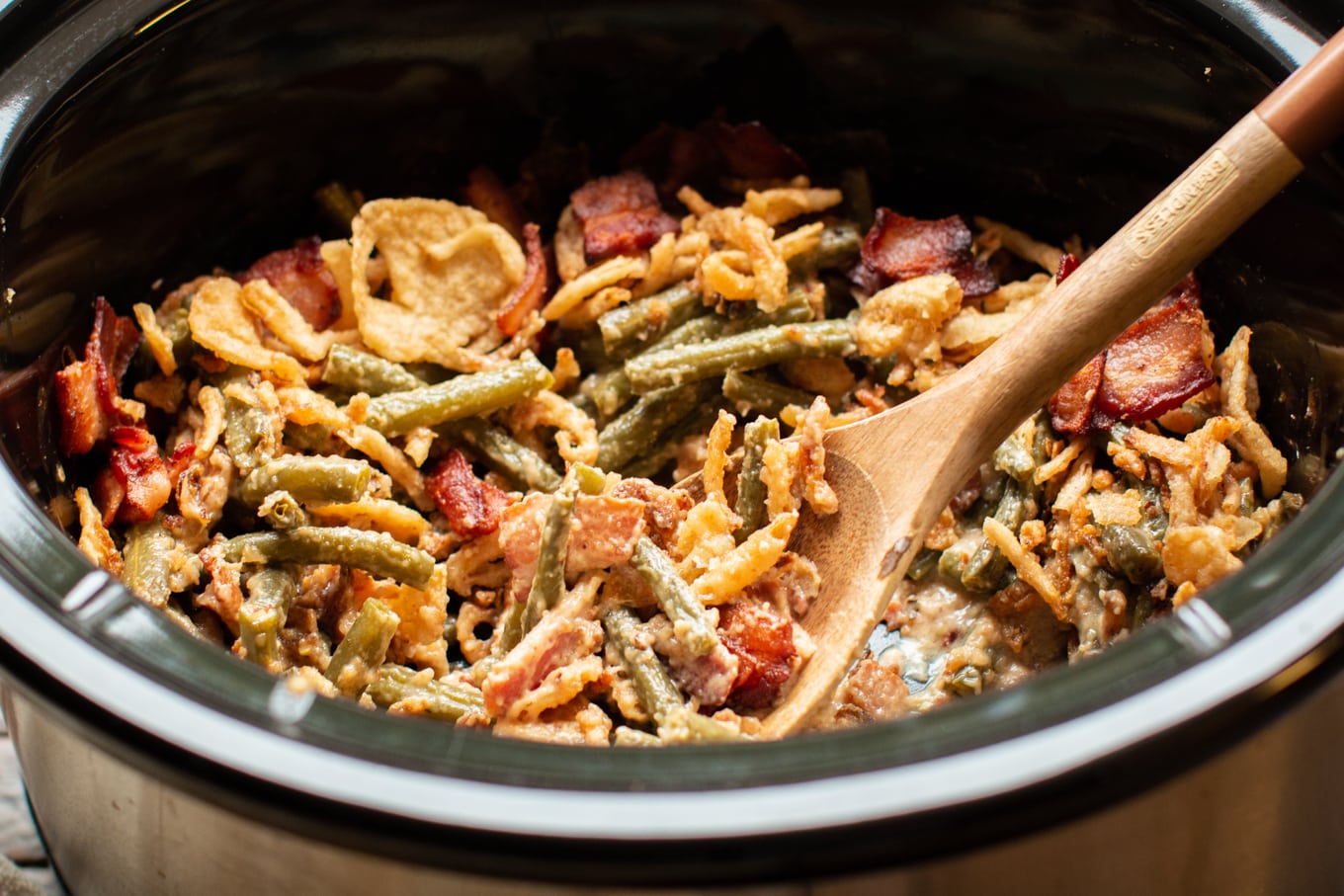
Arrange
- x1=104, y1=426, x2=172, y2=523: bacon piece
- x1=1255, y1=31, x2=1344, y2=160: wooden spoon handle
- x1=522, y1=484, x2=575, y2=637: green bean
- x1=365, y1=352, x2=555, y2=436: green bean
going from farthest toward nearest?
x1=365, y1=352, x2=555, y2=436: green bean
x1=104, y1=426, x2=172, y2=523: bacon piece
x1=522, y1=484, x2=575, y2=637: green bean
x1=1255, y1=31, x2=1344, y2=160: wooden spoon handle

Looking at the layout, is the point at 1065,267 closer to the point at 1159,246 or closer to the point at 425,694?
the point at 1159,246

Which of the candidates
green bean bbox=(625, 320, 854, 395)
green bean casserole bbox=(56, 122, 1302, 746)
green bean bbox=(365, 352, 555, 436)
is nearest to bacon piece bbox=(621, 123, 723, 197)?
green bean casserole bbox=(56, 122, 1302, 746)

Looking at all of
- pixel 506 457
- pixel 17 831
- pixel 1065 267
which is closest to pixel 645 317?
pixel 506 457

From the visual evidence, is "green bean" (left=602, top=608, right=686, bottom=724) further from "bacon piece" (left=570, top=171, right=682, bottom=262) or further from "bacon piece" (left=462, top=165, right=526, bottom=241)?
"bacon piece" (left=462, top=165, right=526, bottom=241)

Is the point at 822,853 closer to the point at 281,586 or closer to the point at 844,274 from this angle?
the point at 281,586

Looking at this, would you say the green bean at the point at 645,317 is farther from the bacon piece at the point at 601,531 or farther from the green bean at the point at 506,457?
the bacon piece at the point at 601,531

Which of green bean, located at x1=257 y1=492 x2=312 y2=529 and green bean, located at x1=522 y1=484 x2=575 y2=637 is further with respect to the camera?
green bean, located at x1=257 y1=492 x2=312 y2=529
